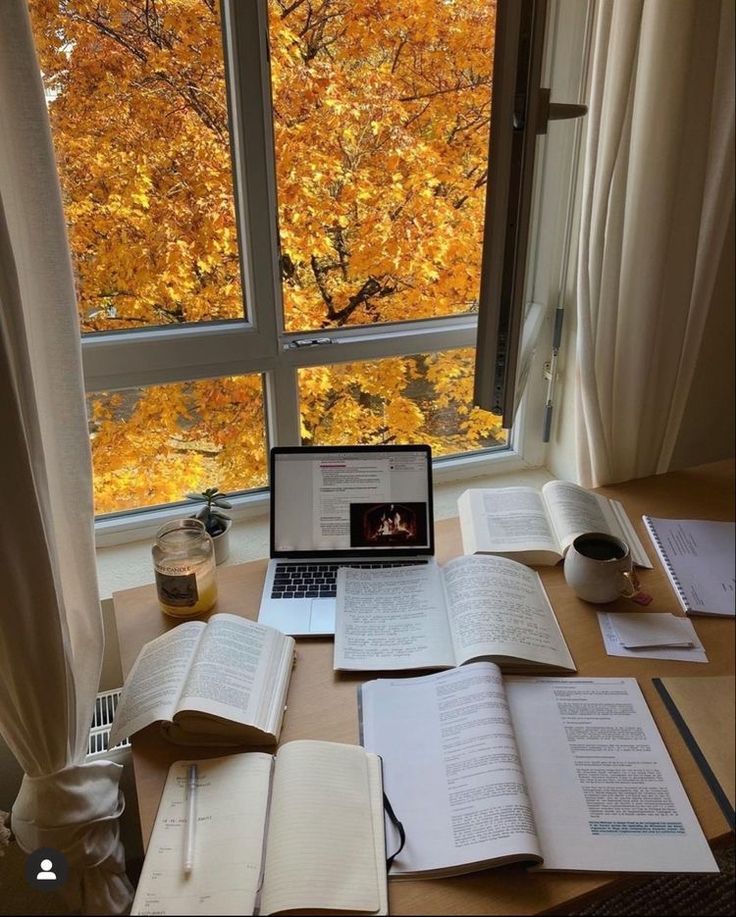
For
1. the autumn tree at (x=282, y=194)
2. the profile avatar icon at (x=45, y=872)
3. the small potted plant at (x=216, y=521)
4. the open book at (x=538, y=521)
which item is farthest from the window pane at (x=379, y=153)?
the profile avatar icon at (x=45, y=872)

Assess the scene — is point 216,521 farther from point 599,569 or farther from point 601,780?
point 601,780

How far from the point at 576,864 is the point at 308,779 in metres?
0.27

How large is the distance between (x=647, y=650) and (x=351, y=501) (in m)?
0.48

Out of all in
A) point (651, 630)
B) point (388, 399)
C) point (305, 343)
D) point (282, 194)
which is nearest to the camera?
point (651, 630)

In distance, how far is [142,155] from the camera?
1.23 meters

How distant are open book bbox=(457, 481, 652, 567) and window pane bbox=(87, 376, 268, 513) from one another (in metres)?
0.50

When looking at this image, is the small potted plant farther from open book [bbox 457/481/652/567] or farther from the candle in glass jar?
open book [bbox 457/481/652/567]

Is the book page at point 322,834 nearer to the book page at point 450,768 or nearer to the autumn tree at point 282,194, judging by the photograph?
the book page at point 450,768

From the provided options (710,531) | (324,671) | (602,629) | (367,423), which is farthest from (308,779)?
(367,423)

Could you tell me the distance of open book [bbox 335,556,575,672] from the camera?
3.05 feet

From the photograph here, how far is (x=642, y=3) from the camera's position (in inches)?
41.5

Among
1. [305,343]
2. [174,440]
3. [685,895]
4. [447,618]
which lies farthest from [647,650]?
[174,440]

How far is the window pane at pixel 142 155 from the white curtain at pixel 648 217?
0.64m

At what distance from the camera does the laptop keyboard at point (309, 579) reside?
1.08m
